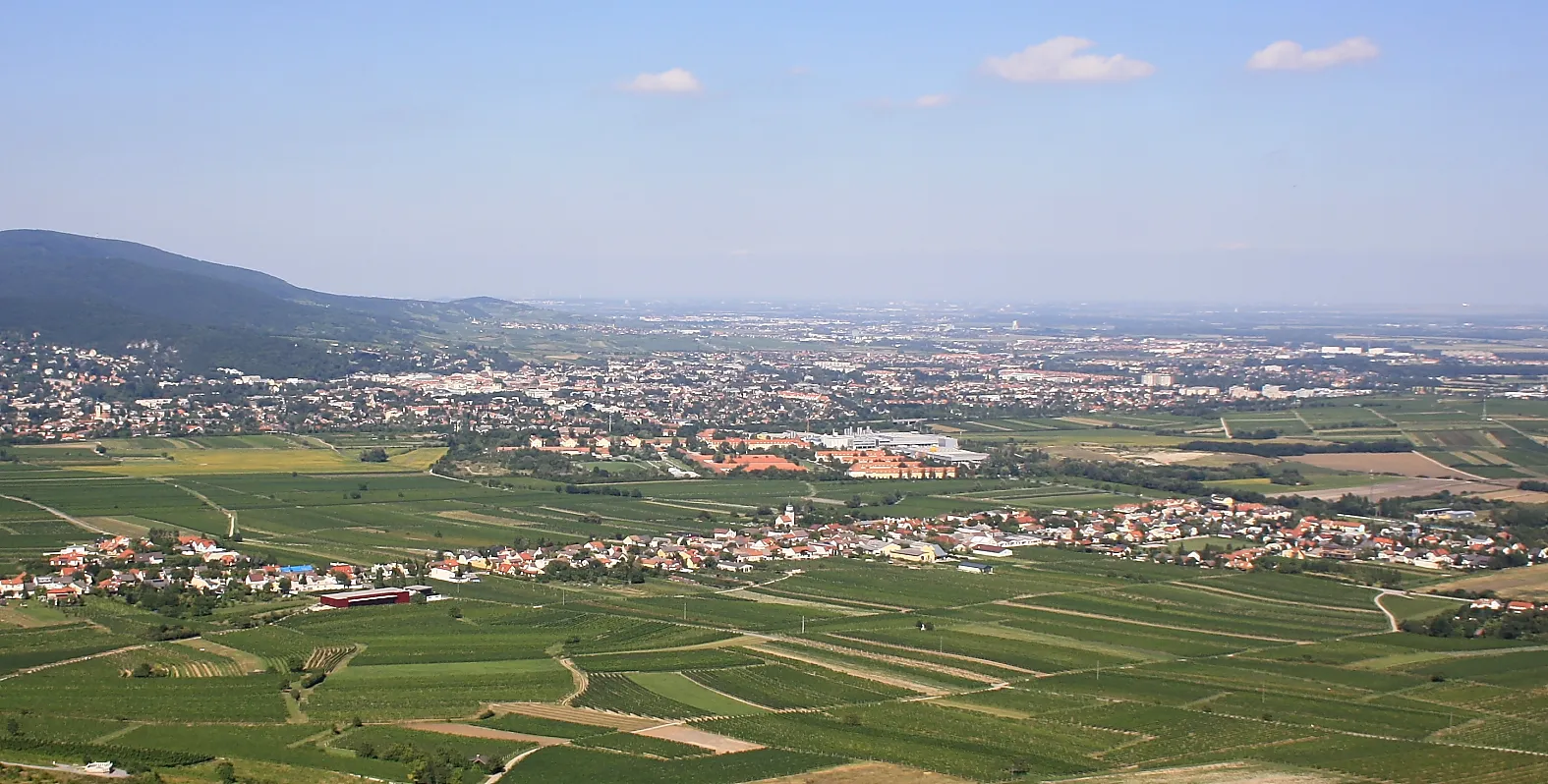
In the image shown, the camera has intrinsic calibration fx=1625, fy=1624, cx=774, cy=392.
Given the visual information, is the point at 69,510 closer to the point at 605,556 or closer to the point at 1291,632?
the point at 605,556

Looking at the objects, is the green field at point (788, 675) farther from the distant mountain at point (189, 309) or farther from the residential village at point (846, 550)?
the distant mountain at point (189, 309)

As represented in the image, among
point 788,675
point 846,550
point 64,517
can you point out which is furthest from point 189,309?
point 788,675

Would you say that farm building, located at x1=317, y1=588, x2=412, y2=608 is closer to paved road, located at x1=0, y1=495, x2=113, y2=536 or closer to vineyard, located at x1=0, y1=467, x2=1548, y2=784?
vineyard, located at x1=0, y1=467, x2=1548, y2=784

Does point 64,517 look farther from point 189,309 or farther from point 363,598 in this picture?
point 189,309

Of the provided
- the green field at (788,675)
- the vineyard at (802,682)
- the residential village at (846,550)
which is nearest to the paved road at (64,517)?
the green field at (788,675)

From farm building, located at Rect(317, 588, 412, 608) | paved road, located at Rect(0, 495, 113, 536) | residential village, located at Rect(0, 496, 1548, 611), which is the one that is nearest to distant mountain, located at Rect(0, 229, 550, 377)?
paved road, located at Rect(0, 495, 113, 536)

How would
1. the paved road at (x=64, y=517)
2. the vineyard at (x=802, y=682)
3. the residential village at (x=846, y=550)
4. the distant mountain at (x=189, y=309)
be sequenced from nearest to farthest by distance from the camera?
1. the vineyard at (x=802, y=682)
2. the residential village at (x=846, y=550)
3. the paved road at (x=64, y=517)
4. the distant mountain at (x=189, y=309)
